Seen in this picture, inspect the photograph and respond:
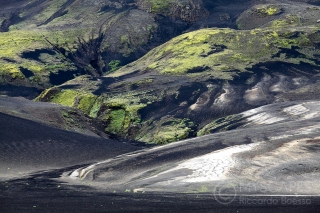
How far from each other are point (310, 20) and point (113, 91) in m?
40.4

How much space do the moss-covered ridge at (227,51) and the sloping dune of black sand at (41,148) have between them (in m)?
26.6

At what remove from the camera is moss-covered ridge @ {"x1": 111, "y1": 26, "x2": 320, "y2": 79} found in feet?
202

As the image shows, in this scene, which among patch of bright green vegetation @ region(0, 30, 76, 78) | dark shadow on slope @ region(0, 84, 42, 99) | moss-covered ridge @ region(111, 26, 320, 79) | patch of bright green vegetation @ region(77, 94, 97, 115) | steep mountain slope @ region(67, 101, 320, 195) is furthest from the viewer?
patch of bright green vegetation @ region(0, 30, 76, 78)

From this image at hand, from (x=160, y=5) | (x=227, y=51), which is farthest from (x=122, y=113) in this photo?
(x=160, y=5)

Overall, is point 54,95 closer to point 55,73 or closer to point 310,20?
point 55,73

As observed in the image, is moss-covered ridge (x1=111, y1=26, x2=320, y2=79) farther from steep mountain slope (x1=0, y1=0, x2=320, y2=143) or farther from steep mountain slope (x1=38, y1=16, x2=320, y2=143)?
steep mountain slope (x1=0, y1=0, x2=320, y2=143)

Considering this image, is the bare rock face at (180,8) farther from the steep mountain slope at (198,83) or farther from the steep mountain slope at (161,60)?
the steep mountain slope at (198,83)

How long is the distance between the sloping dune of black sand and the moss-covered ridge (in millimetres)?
26572

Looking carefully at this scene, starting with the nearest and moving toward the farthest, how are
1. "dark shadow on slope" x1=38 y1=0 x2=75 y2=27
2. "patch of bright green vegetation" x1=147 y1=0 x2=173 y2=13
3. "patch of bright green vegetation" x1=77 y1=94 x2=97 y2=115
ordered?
1. "patch of bright green vegetation" x1=77 y1=94 x2=97 y2=115
2. "patch of bright green vegetation" x1=147 y1=0 x2=173 y2=13
3. "dark shadow on slope" x1=38 y1=0 x2=75 y2=27

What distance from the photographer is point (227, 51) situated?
66.3m

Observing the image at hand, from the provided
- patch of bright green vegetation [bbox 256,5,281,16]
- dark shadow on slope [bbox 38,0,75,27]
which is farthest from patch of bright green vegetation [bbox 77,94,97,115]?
dark shadow on slope [bbox 38,0,75,27]

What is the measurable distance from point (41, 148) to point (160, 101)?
21.1 meters

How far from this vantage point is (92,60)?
83062 millimetres

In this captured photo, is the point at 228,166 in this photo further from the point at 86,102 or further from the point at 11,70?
the point at 11,70
